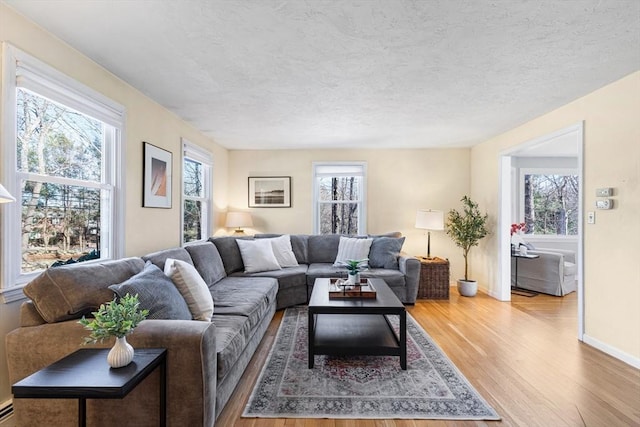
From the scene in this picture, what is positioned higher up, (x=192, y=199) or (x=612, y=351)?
(x=192, y=199)

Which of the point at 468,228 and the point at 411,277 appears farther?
the point at 468,228

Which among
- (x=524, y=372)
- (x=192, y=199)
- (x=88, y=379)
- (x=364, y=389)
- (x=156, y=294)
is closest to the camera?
(x=88, y=379)

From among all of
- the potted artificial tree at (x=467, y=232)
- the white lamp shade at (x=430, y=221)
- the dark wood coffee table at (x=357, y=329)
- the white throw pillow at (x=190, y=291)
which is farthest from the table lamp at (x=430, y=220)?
the white throw pillow at (x=190, y=291)

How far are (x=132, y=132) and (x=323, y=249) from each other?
2.96 meters

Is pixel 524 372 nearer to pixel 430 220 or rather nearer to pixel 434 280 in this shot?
pixel 434 280

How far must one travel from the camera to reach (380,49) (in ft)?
6.96

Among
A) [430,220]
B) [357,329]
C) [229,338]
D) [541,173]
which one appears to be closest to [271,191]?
[430,220]

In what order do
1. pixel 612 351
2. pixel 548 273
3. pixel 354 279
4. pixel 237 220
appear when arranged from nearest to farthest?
pixel 612 351 → pixel 354 279 → pixel 548 273 → pixel 237 220

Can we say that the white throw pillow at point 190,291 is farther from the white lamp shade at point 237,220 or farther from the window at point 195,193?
the white lamp shade at point 237,220

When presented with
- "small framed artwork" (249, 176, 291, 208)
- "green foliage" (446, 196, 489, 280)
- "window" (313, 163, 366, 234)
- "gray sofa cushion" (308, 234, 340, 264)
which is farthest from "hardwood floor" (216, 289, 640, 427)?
"small framed artwork" (249, 176, 291, 208)

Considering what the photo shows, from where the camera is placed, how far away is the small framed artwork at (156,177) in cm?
304

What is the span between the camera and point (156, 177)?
323cm

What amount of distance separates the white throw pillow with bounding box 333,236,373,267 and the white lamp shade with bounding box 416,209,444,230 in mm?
883

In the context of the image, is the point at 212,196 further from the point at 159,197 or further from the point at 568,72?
the point at 568,72
